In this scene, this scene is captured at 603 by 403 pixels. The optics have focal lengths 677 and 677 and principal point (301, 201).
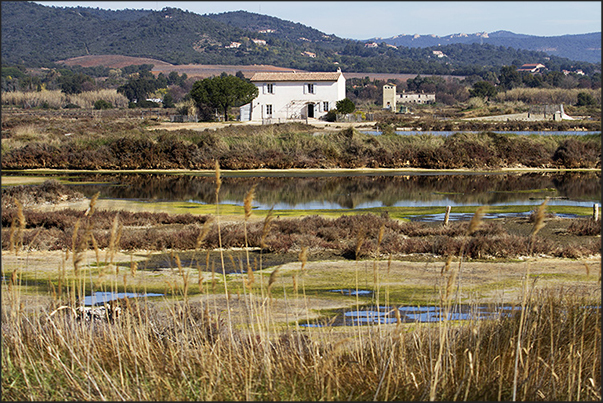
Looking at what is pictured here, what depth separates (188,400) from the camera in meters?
5.60

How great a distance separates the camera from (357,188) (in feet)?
93.7

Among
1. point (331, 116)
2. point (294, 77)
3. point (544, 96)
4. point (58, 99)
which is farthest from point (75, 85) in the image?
point (544, 96)

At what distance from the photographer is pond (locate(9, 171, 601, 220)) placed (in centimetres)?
2395

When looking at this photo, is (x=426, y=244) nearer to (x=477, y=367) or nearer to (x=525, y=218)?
(x=525, y=218)

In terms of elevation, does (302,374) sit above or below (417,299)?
above

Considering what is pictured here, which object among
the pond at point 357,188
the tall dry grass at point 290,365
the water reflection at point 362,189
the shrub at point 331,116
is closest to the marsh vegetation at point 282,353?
the tall dry grass at point 290,365

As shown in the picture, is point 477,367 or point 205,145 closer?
point 477,367

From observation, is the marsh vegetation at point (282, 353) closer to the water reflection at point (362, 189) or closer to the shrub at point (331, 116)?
the water reflection at point (362, 189)

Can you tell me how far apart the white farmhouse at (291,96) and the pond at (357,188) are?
31.7 metres

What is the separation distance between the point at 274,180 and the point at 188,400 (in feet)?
85.1

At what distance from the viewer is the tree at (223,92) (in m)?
61.8

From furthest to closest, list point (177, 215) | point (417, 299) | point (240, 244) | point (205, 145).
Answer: point (205, 145)
point (177, 215)
point (240, 244)
point (417, 299)

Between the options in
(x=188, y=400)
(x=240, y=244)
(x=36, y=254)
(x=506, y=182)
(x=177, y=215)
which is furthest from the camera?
(x=506, y=182)

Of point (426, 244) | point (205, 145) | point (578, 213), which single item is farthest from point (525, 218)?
point (205, 145)
